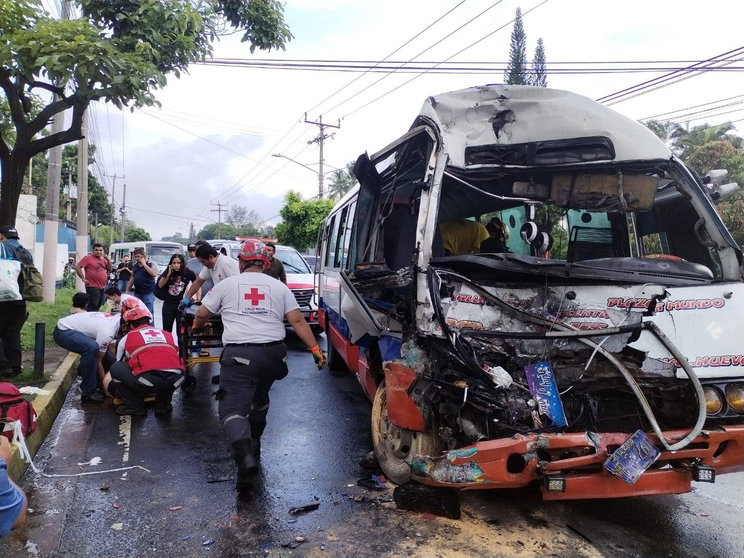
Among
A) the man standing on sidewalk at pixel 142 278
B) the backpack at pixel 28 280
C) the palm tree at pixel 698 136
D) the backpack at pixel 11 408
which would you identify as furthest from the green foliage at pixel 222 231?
the backpack at pixel 11 408

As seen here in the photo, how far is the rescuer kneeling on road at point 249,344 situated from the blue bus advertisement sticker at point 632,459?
6.88 feet

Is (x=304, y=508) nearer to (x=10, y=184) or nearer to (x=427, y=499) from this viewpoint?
(x=427, y=499)

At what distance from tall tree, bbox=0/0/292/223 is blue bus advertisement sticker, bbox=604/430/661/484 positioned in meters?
5.43

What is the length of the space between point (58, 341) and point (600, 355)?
5.41 metres

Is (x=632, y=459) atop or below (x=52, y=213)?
below

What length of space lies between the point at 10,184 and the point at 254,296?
4.78 metres

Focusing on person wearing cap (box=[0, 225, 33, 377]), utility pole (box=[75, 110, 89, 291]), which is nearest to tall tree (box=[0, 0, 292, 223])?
person wearing cap (box=[0, 225, 33, 377])

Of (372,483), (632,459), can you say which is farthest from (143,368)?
(632,459)

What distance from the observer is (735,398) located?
3.02m

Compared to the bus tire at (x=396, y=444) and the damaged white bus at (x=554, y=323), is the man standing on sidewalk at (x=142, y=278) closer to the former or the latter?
the damaged white bus at (x=554, y=323)

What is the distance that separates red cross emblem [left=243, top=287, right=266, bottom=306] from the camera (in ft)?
13.0

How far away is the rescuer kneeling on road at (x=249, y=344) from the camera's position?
3727 millimetres

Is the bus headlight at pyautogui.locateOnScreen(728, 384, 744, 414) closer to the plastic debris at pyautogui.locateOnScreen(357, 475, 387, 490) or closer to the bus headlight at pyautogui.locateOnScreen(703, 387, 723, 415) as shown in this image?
the bus headlight at pyautogui.locateOnScreen(703, 387, 723, 415)

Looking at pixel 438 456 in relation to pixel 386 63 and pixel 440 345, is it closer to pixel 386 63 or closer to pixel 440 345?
pixel 440 345
